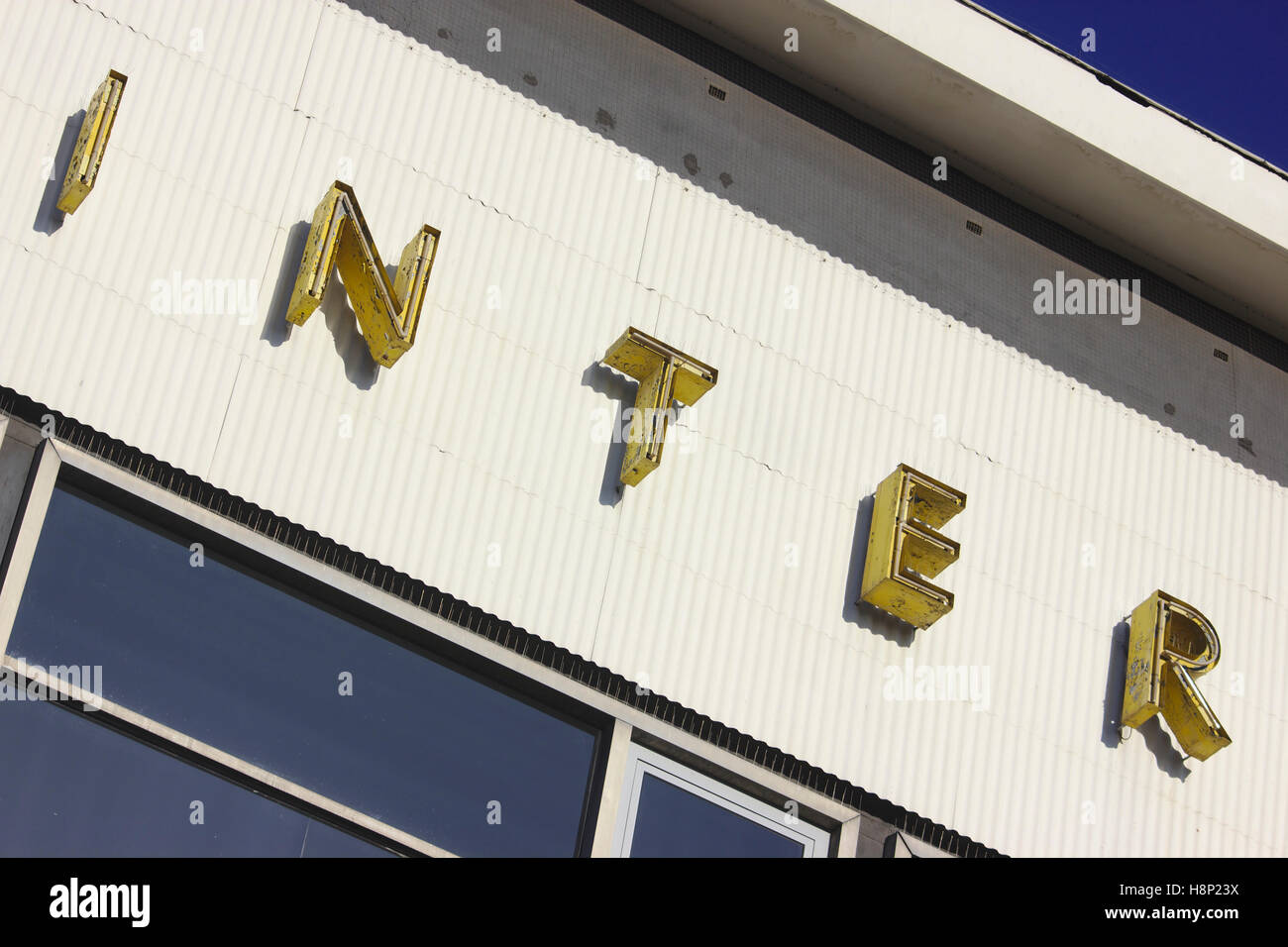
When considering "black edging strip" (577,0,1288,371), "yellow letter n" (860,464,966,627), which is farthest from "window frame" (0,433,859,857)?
"black edging strip" (577,0,1288,371)

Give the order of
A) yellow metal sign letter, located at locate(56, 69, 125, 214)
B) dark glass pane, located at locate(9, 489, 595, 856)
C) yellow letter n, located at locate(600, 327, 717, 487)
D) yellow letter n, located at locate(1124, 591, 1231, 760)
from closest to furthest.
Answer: dark glass pane, located at locate(9, 489, 595, 856) → yellow metal sign letter, located at locate(56, 69, 125, 214) → yellow letter n, located at locate(600, 327, 717, 487) → yellow letter n, located at locate(1124, 591, 1231, 760)

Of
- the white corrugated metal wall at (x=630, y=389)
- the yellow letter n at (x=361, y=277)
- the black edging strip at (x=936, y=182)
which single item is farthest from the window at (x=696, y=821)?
the black edging strip at (x=936, y=182)

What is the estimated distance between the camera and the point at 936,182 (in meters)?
11.9

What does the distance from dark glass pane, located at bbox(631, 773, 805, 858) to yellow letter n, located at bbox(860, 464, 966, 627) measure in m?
1.51

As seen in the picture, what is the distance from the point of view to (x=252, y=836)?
8203 millimetres

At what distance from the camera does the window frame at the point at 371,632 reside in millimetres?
8258

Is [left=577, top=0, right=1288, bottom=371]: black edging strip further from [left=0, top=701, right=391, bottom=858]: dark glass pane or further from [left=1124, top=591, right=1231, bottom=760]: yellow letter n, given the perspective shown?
[left=0, top=701, right=391, bottom=858]: dark glass pane

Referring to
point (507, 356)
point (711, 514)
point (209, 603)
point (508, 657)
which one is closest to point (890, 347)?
point (711, 514)

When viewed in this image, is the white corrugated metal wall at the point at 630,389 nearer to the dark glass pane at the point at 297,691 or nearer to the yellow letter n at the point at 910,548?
the yellow letter n at the point at 910,548

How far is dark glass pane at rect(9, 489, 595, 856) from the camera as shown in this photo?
8383mm

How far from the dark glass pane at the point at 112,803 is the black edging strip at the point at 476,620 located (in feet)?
4.20

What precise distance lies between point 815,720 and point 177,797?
11.4 ft

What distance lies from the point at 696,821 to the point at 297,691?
2.24 metres

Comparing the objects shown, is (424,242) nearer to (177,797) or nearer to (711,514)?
(711,514)
